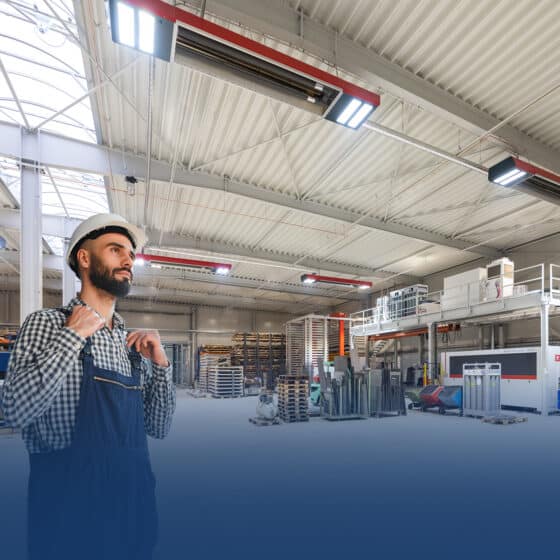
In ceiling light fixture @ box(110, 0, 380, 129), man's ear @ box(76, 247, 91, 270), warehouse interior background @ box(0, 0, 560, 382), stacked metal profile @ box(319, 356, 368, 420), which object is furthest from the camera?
stacked metal profile @ box(319, 356, 368, 420)

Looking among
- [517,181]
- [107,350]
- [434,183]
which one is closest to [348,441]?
[517,181]

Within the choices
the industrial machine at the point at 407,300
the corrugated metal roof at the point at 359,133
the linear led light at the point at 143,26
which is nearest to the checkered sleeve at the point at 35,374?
the linear led light at the point at 143,26

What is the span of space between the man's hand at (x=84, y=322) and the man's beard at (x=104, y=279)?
0.17 metres

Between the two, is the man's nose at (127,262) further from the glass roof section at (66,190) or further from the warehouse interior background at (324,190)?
the glass roof section at (66,190)

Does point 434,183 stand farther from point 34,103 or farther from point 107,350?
point 107,350

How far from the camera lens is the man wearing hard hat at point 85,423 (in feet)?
3.98

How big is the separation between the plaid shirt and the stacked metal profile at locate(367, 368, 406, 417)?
11.4 meters

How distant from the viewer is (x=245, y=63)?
585cm

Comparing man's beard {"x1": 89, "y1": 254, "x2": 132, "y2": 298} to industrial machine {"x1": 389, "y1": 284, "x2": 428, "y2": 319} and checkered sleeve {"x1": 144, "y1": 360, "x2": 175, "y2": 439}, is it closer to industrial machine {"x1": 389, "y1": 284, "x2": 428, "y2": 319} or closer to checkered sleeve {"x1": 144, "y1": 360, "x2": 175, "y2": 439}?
checkered sleeve {"x1": 144, "y1": 360, "x2": 175, "y2": 439}

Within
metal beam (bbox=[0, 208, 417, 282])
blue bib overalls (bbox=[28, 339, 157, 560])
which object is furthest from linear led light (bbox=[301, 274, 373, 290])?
blue bib overalls (bbox=[28, 339, 157, 560])

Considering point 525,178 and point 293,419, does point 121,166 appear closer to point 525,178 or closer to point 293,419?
point 293,419

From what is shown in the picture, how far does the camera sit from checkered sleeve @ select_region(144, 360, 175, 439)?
5.55 feet

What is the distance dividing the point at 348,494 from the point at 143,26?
6.24 metres

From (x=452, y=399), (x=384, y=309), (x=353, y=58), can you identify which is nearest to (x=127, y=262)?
(x=353, y=58)
